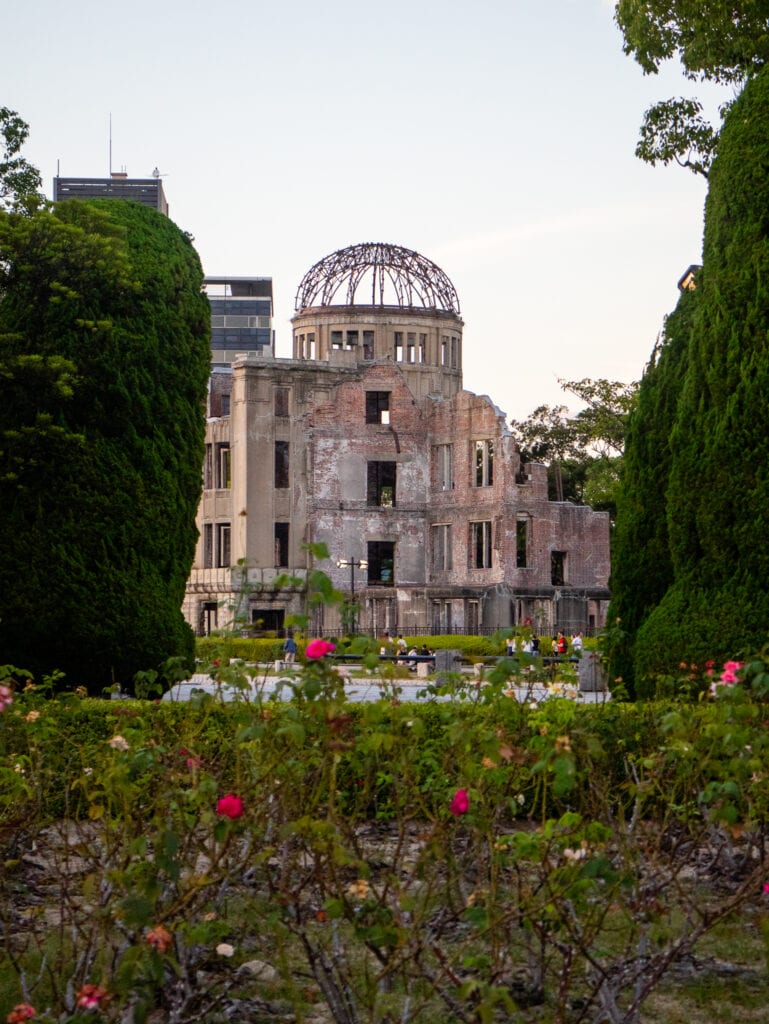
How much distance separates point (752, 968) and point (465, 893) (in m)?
1.78

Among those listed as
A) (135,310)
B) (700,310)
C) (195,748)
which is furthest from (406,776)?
(135,310)

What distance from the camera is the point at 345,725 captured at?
569 cm

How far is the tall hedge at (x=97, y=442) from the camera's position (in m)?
15.6

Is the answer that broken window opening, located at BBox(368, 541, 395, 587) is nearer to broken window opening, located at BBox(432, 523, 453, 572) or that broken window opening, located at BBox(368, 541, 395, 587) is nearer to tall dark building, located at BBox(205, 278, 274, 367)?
broken window opening, located at BBox(432, 523, 453, 572)

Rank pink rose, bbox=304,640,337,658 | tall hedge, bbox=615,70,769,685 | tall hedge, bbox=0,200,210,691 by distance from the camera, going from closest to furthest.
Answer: pink rose, bbox=304,640,337,658, tall hedge, bbox=615,70,769,685, tall hedge, bbox=0,200,210,691

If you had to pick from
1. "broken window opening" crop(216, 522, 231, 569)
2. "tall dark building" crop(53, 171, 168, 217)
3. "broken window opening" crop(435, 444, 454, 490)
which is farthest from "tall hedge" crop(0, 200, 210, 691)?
"tall dark building" crop(53, 171, 168, 217)

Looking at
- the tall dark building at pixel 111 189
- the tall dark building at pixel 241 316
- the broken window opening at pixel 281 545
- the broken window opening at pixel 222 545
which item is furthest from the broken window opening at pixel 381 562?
the tall dark building at pixel 111 189

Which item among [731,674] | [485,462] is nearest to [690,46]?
[731,674]

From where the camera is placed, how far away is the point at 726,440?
40.1 feet

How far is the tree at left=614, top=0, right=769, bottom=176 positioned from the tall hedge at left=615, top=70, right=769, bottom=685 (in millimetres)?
8406

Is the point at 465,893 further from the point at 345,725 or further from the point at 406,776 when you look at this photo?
the point at 345,725

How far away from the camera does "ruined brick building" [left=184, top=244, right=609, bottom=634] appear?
50.8m

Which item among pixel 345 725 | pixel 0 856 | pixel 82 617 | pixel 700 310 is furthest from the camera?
pixel 82 617

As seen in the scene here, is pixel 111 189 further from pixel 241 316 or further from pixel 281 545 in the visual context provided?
pixel 281 545
